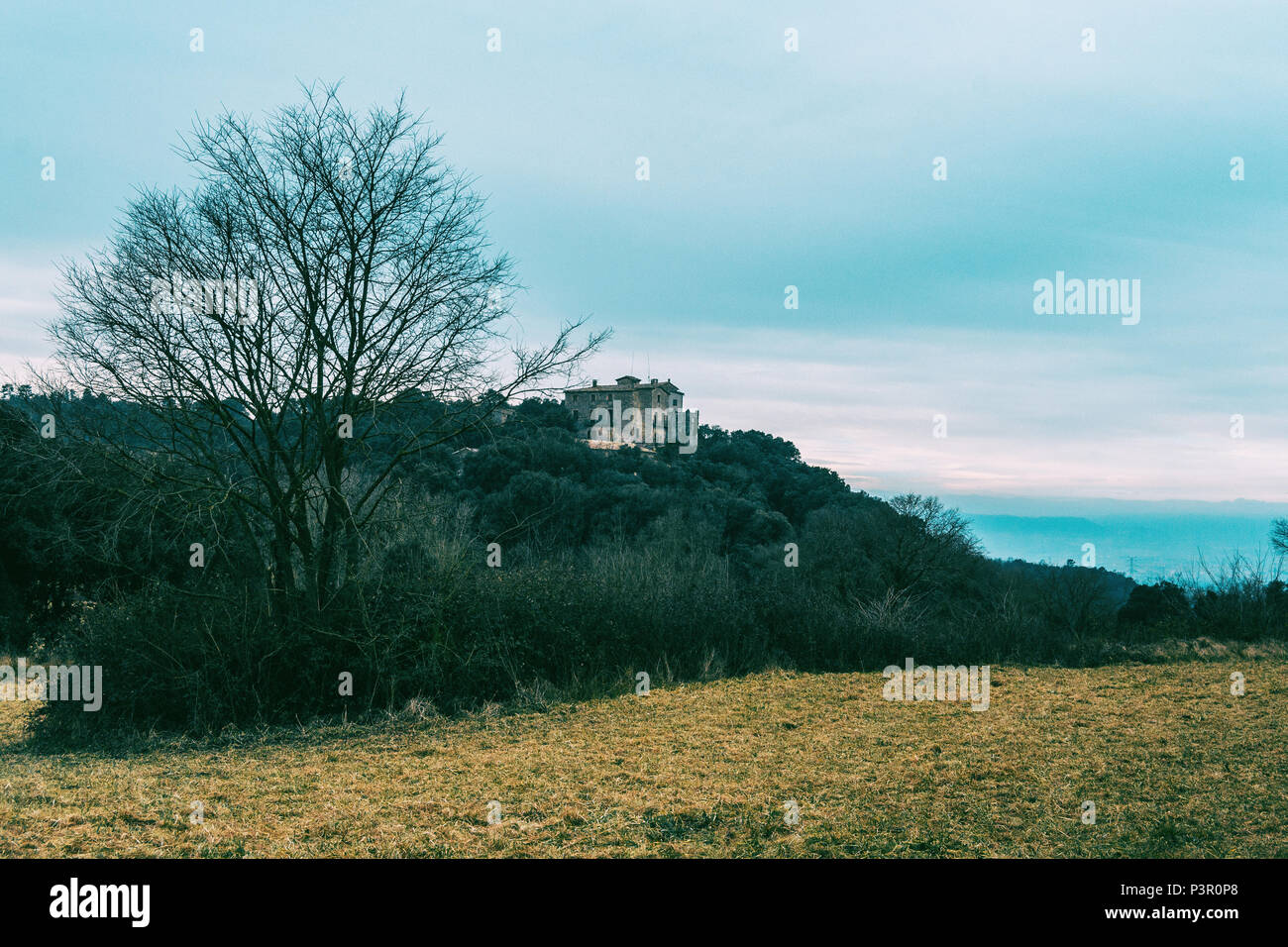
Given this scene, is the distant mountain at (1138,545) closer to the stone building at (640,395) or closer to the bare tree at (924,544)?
the bare tree at (924,544)

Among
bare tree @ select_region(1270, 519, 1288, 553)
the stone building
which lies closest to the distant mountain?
bare tree @ select_region(1270, 519, 1288, 553)

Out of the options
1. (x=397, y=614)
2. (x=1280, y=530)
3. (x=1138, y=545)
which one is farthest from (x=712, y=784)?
(x=1138, y=545)

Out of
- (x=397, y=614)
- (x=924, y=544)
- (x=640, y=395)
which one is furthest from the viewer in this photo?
(x=640, y=395)

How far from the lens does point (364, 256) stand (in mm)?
9227

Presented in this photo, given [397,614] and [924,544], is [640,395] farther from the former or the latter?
[397,614]

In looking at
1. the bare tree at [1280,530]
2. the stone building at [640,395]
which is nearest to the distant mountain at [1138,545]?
the bare tree at [1280,530]

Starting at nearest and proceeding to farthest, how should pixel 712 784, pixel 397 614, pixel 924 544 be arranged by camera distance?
pixel 712 784
pixel 397 614
pixel 924 544

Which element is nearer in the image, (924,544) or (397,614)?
(397,614)

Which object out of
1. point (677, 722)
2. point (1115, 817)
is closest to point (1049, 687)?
point (677, 722)

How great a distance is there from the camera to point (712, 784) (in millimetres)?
5660

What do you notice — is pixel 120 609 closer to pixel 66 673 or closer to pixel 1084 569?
pixel 66 673

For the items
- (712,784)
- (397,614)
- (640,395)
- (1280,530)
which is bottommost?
(712,784)

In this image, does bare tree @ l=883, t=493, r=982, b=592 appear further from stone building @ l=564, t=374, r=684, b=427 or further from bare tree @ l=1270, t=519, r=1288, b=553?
stone building @ l=564, t=374, r=684, b=427
